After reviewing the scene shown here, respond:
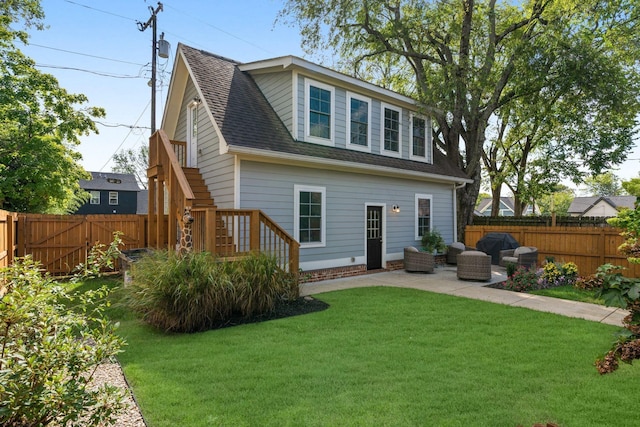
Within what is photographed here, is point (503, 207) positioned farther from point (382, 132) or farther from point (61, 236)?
point (61, 236)

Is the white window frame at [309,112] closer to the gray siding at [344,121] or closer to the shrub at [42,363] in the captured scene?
the gray siding at [344,121]

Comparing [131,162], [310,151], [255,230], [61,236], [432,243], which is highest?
[131,162]

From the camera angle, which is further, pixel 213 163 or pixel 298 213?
pixel 213 163

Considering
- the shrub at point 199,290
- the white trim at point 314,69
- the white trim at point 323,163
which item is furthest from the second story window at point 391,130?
the shrub at point 199,290

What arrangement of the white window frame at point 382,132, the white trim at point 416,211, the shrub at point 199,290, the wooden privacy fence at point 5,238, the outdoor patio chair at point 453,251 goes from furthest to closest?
the outdoor patio chair at point 453,251, the white trim at point 416,211, the white window frame at point 382,132, the wooden privacy fence at point 5,238, the shrub at point 199,290

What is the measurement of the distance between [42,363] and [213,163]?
7.28m

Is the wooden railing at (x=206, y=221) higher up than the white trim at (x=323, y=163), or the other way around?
the white trim at (x=323, y=163)

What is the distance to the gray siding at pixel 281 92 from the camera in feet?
29.6

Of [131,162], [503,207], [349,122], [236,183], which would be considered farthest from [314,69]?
[503,207]

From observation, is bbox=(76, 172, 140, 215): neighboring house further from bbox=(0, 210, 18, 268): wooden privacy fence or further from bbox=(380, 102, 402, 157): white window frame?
bbox=(380, 102, 402, 157): white window frame

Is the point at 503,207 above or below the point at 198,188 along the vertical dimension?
above

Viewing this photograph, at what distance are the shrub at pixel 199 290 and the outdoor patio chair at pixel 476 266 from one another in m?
5.46

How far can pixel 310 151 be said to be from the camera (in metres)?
8.78

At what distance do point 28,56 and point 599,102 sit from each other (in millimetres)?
20746
